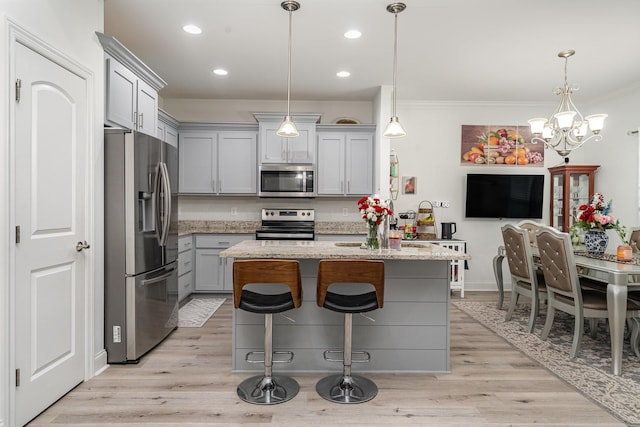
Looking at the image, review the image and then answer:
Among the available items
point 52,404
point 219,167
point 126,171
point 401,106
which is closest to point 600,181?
point 401,106

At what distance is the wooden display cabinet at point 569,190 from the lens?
17.0 feet

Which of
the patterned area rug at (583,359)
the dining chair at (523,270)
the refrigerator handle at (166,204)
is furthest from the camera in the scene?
the dining chair at (523,270)

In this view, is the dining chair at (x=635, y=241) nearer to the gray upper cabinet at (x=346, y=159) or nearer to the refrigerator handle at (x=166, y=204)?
the gray upper cabinet at (x=346, y=159)

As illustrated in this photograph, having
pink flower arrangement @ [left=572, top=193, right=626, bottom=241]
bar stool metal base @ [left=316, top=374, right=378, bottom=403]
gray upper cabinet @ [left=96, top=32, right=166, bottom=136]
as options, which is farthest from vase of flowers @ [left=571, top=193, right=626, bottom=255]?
gray upper cabinet @ [left=96, top=32, right=166, bottom=136]

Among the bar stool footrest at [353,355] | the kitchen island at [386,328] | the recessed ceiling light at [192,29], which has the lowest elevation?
the bar stool footrest at [353,355]

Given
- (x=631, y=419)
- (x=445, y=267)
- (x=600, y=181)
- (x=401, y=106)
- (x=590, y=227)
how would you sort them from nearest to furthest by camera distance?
1. (x=631, y=419)
2. (x=445, y=267)
3. (x=590, y=227)
4. (x=600, y=181)
5. (x=401, y=106)

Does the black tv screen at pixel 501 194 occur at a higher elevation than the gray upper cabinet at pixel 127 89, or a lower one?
lower

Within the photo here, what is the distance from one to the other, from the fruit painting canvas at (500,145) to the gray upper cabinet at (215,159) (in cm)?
310

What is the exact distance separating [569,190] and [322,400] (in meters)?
4.68

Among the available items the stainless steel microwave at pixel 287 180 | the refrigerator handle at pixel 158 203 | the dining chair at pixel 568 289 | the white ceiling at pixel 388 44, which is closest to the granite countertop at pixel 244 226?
the stainless steel microwave at pixel 287 180

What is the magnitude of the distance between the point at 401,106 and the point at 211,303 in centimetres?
376

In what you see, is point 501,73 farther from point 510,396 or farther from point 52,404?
point 52,404

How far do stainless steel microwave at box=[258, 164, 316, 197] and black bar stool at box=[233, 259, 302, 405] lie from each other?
2901 millimetres

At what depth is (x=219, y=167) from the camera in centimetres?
529
